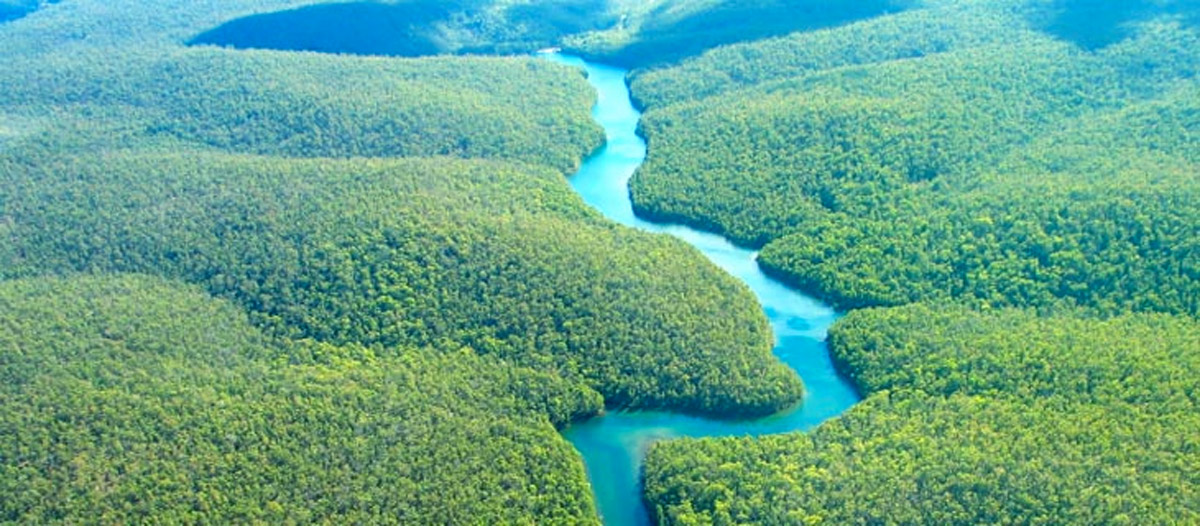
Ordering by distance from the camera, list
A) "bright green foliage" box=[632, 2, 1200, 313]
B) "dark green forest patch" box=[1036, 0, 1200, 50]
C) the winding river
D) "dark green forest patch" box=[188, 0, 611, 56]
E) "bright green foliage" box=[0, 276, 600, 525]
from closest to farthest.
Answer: "bright green foliage" box=[0, 276, 600, 525] → the winding river → "bright green foliage" box=[632, 2, 1200, 313] → "dark green forest patch" box=[1036, 0, 1200, 50] → "dark green forest patch" box=[188, 0, 611, 56]

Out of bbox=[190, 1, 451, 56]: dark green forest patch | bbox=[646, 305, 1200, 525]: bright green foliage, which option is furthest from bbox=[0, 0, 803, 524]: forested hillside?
bbox=[190, 1, 451, 56]: dark green forest patch

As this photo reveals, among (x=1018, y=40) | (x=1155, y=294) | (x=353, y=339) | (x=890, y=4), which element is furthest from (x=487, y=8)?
(x=1155, y=294)

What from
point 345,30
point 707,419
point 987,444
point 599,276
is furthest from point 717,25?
point 987,444

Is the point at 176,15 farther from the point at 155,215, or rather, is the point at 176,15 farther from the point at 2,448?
the point at 2,448

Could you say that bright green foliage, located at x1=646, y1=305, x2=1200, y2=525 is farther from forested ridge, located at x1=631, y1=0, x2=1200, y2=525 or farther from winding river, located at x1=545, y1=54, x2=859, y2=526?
winding river, located at x1=545, y1=54, x2=859, y2=526

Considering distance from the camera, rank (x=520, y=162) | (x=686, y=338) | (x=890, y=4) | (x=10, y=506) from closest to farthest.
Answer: (x=10, y=506) → (x=686, y=338) → (x=520, y=162) → (x=890, y=4)

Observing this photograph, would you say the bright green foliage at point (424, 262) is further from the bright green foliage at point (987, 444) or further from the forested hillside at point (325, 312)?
the bright green foliage at point (987, 444)

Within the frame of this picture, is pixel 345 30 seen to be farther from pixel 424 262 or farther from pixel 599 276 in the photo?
pixel 599 276
